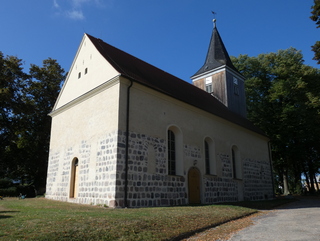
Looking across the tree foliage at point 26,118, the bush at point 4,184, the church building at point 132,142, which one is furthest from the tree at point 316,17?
the bush at point 4,184

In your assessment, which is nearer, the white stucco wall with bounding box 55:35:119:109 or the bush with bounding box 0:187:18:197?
the white stucco wall with bounding box 55:35:119:109

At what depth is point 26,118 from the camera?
26.6m

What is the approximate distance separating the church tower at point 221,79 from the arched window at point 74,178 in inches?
603

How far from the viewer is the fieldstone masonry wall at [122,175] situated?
1155cm

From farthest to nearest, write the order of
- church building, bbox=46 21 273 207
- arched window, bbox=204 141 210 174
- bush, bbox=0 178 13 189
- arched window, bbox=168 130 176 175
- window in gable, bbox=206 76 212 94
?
bush, bbox=0 178 13 189, window in gable, bbox=206 76 212 94, arched window, bbox=204 141 210 174, arched window, bbox=168 130 176 175, church building, bbox=46 21 273 207

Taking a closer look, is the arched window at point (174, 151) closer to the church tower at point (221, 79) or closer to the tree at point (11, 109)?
the church tower at point (221, 79)

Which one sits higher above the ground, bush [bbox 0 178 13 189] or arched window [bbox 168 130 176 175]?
arched window [bbox 168 130 176 175]

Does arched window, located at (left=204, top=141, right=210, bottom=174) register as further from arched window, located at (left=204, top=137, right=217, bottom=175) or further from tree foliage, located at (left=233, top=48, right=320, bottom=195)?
tree foliage, located at (left=233, top=48, right=320, bottom=195)

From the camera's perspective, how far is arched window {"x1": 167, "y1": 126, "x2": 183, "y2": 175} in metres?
14.4

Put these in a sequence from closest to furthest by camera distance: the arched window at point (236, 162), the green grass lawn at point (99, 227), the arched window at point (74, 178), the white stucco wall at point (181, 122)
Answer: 1. the green grass lawn at point (99, 227)
2. the white stucco wall at point (181, 122)
3. the arched window at point (74, 178)
4. the arched window at point (236, 162)

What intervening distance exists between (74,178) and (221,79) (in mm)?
17072

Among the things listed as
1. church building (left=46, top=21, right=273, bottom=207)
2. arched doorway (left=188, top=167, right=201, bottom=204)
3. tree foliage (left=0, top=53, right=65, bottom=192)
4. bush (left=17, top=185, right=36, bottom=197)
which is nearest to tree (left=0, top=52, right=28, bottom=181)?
tree foliage (left=0, top=53, right=65, bottom=192)

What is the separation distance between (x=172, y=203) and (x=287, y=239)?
752 centimetres

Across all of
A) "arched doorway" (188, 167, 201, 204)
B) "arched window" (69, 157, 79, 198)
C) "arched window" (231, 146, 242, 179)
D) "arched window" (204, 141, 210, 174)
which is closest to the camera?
"arched window" (69, 157, 79, 198)
